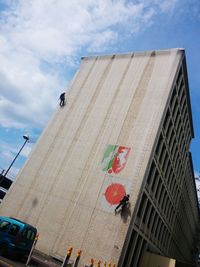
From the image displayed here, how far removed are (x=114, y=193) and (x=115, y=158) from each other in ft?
11.6

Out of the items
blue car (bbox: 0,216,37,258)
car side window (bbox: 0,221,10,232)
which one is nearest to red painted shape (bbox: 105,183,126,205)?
blue car (bbox: 0,216,37,258)

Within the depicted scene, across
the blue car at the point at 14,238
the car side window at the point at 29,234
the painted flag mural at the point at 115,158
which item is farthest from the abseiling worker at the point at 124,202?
the blue car at the point at 14,238

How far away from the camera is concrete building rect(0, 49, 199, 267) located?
22.8 meters

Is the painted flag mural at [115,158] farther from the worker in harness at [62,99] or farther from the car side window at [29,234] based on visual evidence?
the worker in harness at [62,99]

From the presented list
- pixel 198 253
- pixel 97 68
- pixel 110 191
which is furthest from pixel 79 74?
pixel 198 253

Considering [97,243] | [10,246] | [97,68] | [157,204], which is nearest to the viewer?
[10,246]

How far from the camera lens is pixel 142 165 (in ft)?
78.3

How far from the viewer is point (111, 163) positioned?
25.3m

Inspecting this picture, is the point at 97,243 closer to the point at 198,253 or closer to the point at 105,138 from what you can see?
the point at 105,138

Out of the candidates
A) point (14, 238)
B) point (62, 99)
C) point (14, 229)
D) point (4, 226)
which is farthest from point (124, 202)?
point (62, 99)

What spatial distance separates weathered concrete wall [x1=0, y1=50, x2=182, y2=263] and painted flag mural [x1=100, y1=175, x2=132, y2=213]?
9 cm

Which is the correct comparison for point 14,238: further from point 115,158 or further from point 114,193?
point 115,158

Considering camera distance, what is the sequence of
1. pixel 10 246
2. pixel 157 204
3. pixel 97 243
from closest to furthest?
pixel 10 246 < pixel 97 243 < pixel 157 204

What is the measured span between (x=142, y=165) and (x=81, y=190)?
20.0 ft
